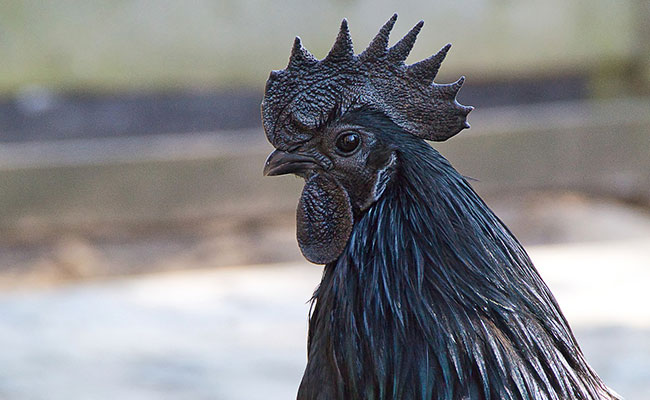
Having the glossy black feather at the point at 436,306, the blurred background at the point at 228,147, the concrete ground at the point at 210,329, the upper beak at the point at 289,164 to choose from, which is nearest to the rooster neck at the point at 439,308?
the glossy black feather at the point at 436,306

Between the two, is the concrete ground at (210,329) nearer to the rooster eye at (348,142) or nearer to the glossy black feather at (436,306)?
the glossy black feather at (436,306)

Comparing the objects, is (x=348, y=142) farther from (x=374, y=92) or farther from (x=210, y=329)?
(x=210, y=329)

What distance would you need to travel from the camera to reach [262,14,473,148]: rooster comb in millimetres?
1294

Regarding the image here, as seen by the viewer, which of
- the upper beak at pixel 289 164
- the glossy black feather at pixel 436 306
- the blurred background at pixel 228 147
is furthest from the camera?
the blurred background at pixel 228 147

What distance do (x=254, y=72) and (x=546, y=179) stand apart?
2.05 metres

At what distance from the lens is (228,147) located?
500 cm

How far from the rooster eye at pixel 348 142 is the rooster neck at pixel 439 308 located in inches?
2.9

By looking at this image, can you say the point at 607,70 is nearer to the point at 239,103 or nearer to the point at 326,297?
the point at 239,103

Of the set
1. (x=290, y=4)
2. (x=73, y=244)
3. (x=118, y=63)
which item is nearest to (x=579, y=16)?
(x=290, y=4)

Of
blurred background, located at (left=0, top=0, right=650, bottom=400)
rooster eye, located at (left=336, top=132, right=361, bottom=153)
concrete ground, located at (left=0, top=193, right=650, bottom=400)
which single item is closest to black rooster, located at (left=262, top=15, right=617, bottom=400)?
rooster eye, located at (left=336, top=132, right=361, bottom=153)

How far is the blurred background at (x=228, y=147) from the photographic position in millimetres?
3689

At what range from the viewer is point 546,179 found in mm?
5406

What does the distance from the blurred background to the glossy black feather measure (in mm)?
2007

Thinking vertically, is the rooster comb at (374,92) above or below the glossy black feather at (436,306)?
above
